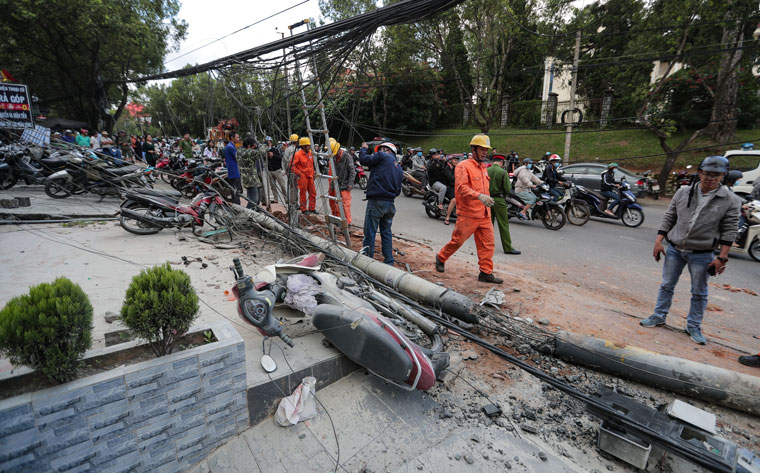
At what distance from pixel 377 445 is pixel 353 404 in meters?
0.36

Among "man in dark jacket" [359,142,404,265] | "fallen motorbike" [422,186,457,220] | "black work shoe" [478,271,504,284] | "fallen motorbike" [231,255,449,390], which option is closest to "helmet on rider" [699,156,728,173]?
"black work shoe" [478,271,504,284]

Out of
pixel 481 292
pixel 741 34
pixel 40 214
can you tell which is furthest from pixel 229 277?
pixel 741 34

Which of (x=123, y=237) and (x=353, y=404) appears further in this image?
(x=123, y=237)

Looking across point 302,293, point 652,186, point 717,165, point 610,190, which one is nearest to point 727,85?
point 652,186

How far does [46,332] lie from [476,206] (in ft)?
13.8

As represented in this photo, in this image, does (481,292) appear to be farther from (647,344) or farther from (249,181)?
(249,181)

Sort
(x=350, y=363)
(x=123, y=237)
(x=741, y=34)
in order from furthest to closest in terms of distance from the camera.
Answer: (x=741, y=34) → (x=123, y=237) → (x=350, y=363)

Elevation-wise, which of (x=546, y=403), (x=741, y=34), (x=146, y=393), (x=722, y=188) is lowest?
(x=546, y=403)

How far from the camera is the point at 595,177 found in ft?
40.7

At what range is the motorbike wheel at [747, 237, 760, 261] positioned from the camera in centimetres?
622

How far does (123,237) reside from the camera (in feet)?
20.3

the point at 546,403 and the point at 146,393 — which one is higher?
the point at 146,393

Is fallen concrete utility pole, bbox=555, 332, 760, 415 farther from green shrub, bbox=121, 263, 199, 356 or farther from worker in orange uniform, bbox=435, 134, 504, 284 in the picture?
green shrub, bbox=121, 263, 199, 356

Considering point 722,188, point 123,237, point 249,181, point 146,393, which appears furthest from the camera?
point 249,181
